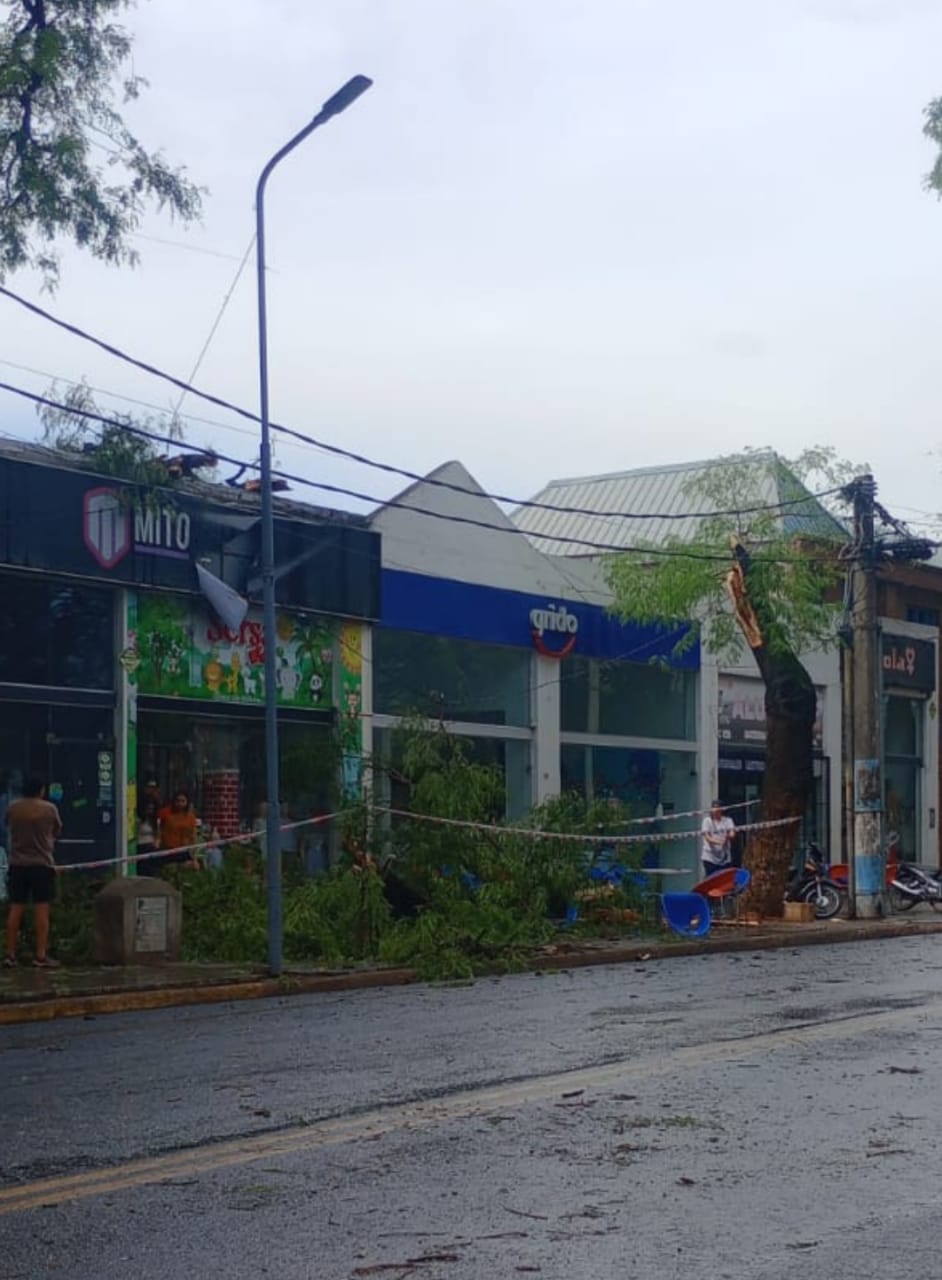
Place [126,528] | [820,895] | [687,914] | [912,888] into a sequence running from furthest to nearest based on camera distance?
[912,888] → [820,895] → [687,914] → [126,528]

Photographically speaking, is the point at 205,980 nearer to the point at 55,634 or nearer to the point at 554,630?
the point at 55,634

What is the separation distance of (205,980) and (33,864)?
2192mm

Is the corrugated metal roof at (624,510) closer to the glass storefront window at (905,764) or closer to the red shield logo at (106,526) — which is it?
the glass storefront window at (905,764)

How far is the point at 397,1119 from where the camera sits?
9.09 meters

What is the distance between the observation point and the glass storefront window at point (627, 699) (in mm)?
31797

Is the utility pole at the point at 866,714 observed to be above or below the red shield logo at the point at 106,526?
below

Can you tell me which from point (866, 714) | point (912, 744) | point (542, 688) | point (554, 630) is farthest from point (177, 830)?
point (912, 744)

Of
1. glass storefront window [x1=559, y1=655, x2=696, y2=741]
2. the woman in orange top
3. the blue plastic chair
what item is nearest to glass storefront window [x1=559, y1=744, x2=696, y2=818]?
glass storefront window [x1=559, y1=655, x2=696, y2=741]

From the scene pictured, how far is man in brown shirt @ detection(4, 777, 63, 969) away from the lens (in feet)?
58.6

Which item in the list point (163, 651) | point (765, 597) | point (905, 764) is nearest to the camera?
point (163, 651)

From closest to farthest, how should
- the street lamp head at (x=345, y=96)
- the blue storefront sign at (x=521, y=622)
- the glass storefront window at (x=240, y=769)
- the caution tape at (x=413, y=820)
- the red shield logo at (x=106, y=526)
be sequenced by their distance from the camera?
the street lamp head at (x=345, y=96)
the caution tape at (x=413, y=820)
the red shield logo at (x=106, y=526)
the glass storefront window at (x=240, y=769)
the blue storefront sign at (x=521, y=622)

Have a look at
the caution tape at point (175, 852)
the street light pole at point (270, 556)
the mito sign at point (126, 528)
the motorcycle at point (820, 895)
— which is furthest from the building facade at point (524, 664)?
the street light pole at point (270, 556)

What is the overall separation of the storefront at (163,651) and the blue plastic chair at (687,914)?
450cm

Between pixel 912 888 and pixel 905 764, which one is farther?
pixel 905 764
